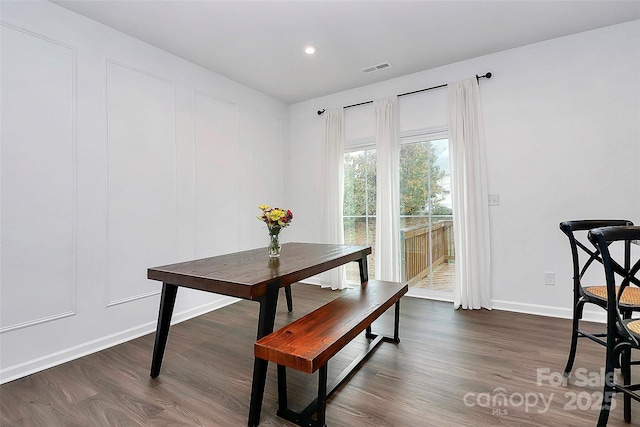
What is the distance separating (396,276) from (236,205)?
2179 millimetres

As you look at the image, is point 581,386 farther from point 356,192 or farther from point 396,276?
point 356,192

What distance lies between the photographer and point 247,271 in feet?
6.31

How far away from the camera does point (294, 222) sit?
4805mm

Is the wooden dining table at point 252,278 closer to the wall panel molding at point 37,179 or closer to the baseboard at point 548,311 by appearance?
the wall panel molding at point 37,179

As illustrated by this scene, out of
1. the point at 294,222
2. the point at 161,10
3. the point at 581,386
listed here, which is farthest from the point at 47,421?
the point at 294,222

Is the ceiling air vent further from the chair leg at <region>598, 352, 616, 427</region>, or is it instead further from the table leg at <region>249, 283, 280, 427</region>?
the chair leg at <region>598, 352, 616, 427</region>

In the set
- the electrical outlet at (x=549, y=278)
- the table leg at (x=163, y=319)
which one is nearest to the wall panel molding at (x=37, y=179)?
the table leg at (x=163, y=319)

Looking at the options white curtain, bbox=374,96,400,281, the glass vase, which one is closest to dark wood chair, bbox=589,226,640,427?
the glass vase

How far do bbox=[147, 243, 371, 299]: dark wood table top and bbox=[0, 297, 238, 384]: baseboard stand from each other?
3.73 ft

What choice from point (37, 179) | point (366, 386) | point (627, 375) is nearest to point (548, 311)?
point (627, 375)

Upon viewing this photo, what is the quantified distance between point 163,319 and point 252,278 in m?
0.81

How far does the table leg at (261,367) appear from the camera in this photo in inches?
63.2

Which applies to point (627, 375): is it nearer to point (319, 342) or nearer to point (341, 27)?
point (319, 342)

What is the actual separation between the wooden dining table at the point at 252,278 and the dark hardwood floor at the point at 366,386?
25cm
